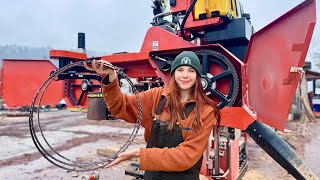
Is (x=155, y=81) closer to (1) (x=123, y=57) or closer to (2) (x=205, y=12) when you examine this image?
(1) (x=123, y=57)

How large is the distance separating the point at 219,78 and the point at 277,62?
0.69m

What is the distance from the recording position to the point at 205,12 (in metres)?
3.92

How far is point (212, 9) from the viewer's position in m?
3.87

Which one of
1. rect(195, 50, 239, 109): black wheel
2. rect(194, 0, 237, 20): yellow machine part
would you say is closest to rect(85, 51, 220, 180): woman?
rect(195, 50, 239, 109): black wheel

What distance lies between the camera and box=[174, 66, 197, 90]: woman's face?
2088 mm

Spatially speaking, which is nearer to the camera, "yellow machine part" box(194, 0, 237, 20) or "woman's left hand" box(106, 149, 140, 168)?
"woman's left hand" box(106, 149, 140, 168)

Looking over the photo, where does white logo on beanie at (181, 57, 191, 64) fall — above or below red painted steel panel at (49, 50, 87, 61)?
below

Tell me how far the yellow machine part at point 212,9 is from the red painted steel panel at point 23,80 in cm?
272

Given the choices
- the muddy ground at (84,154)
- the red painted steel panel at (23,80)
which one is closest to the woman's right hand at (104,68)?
the red painted steel panel at (23,80)

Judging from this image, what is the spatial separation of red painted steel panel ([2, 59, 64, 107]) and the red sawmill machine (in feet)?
0.05

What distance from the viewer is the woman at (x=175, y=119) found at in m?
1.85

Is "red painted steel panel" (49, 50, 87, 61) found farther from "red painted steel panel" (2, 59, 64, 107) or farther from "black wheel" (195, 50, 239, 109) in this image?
"black wheel" (195, 50, 239, 109)

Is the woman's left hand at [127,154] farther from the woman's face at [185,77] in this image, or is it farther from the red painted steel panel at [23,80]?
the red painted steel panel at [23,80]

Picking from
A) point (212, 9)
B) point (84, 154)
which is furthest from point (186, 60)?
point (84, 154)
